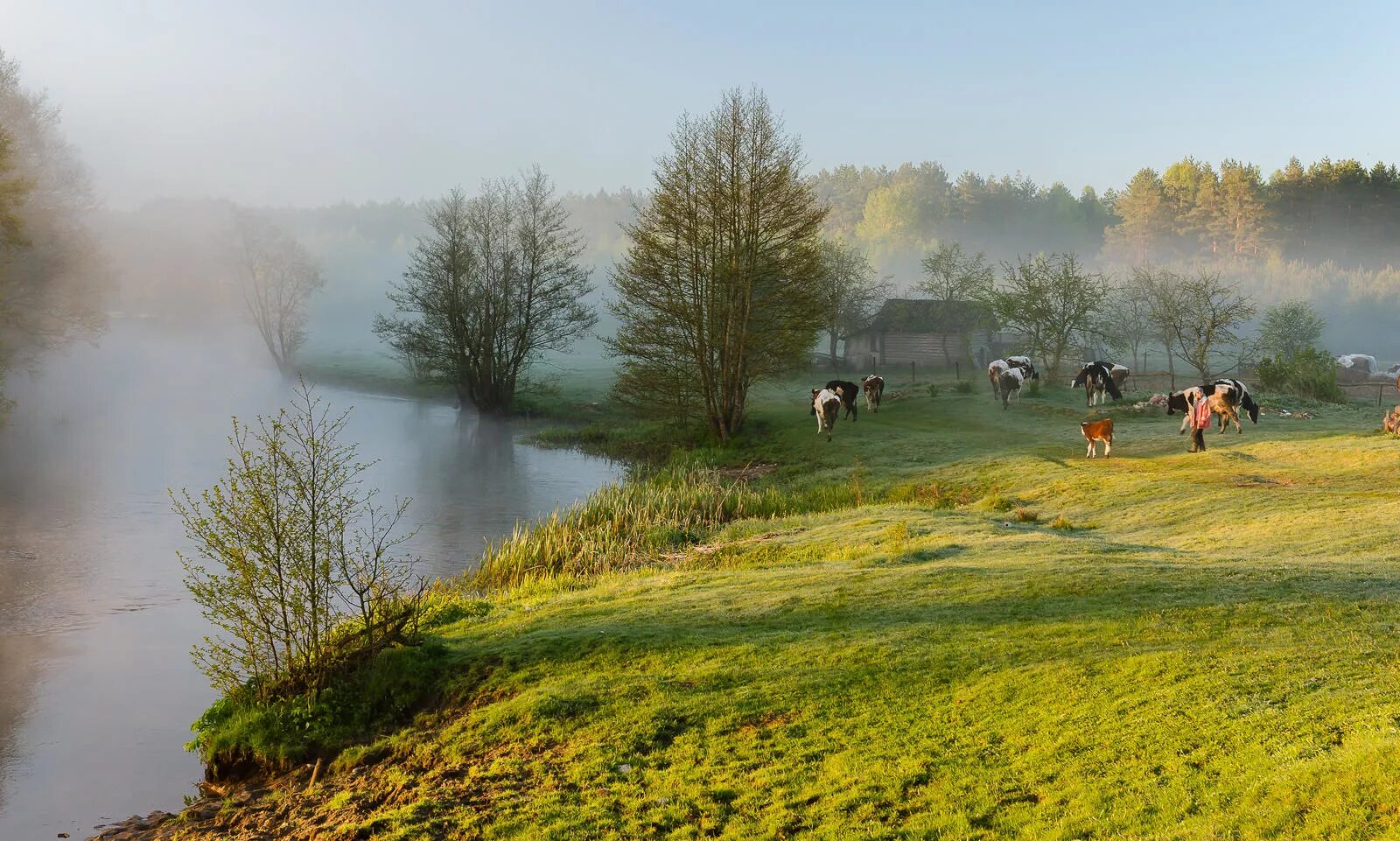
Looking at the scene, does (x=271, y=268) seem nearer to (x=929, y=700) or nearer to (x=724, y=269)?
(x=724, y=269)

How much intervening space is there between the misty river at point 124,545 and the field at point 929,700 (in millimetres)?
3579

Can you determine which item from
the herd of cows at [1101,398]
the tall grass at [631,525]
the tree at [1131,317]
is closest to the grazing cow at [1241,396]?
the herd of cows at [1101,398]

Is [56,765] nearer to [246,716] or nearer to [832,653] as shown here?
[246,716]

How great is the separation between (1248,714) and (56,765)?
13.4 metres

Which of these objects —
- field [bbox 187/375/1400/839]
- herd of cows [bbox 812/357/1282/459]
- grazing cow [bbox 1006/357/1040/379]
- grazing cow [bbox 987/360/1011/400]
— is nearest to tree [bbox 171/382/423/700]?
field [bbox 187/375/1400/839]

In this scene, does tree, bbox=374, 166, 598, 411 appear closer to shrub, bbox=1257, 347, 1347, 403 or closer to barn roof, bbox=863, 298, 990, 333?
barn roof, bbox=863, 298, 990, 333

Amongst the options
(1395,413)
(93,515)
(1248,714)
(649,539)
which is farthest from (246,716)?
(1395,413)

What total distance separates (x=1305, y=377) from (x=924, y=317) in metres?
31.1

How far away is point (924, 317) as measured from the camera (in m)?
72.6

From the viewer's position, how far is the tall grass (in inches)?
836

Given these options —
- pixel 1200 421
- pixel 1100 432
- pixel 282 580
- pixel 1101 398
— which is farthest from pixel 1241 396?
pixel 282 580

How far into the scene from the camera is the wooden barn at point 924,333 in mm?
71750

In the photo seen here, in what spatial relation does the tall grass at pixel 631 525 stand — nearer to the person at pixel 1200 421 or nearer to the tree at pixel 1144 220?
the person at pixel 1200 421

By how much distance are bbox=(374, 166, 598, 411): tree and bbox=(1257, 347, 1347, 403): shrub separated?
3722 cm
